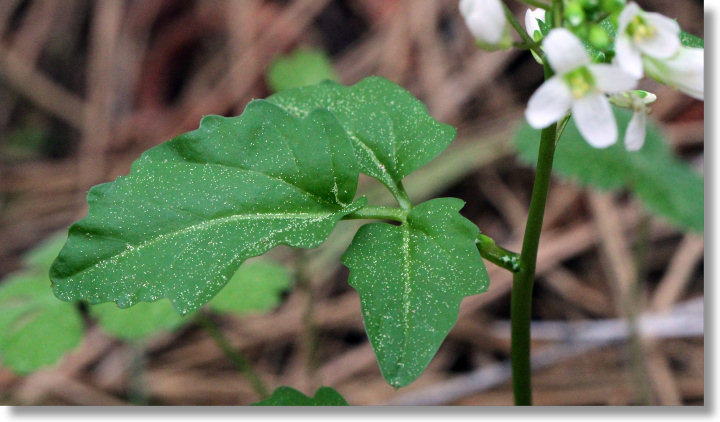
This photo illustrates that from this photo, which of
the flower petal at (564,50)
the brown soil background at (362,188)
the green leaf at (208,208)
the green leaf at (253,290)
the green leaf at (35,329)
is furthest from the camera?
the brown soil background at (362,188)

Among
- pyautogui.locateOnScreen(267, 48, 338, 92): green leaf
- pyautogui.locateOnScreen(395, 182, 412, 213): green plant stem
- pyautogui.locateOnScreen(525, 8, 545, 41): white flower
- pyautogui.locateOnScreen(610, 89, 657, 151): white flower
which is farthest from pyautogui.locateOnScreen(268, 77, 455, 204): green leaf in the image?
pyautogui.locateOnScreen(267, 48, 338, 92): green leaf

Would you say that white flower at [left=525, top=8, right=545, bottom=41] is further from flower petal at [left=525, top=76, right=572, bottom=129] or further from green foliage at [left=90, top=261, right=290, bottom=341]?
green foliage at [left=90, top=261, right=290, bottom=341]

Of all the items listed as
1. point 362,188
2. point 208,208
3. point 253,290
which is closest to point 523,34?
point 208,208

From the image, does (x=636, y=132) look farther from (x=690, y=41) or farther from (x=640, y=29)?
(x=690, y=41)

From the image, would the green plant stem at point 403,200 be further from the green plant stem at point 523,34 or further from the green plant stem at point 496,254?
the green plant stem at point 523,34

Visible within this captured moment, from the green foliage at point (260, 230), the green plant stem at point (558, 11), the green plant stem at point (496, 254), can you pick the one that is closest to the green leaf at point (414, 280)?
the green foliage at point (260, 230)
